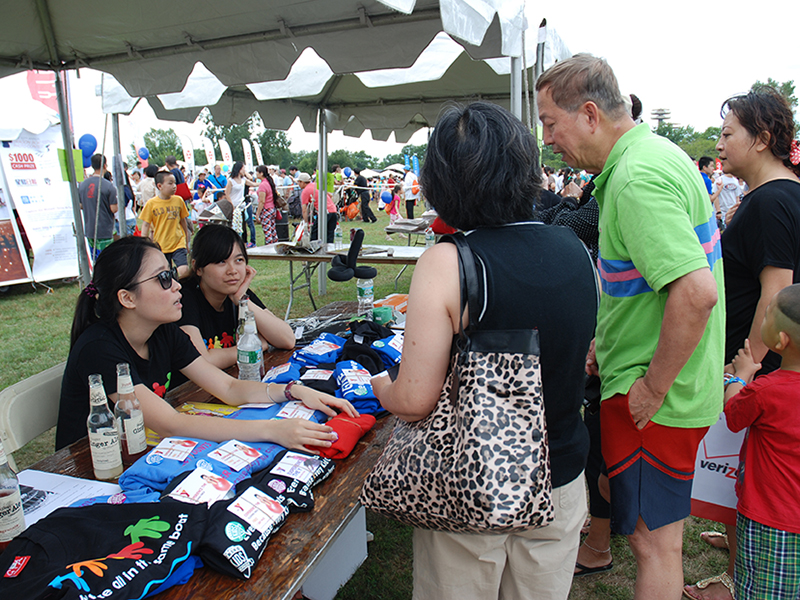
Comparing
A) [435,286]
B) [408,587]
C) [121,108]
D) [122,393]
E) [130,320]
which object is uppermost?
[121,108]

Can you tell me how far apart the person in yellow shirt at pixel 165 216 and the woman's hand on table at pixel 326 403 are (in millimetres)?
5485

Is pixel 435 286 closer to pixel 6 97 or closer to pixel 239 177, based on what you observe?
pixel 6 97

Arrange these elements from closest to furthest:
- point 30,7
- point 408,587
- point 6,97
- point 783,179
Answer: point 783,179
point 408,587
point 30,7
point 6,97

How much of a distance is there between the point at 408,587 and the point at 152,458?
1.40 m

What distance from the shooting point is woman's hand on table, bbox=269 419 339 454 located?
4.82 ft

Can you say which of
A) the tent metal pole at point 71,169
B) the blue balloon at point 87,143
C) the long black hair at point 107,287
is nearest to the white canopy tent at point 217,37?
the tent metal pole at point 71,169

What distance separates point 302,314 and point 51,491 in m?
5.07

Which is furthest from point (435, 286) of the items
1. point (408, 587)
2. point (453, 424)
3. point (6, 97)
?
point (6, 97)

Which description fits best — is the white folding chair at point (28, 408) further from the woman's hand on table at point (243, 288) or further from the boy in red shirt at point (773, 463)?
the boy in red shirt at point (773, 463)

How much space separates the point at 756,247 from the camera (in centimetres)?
173

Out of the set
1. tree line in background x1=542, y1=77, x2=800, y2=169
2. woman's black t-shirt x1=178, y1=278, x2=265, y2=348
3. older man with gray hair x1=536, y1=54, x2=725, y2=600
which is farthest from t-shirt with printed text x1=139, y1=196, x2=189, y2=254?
tree line in background x1=542, y1=77, x2=800, y2=169

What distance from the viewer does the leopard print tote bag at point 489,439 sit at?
36.7 inches

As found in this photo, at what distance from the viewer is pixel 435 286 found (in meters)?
0.98

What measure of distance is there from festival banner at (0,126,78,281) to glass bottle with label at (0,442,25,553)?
7816mm
